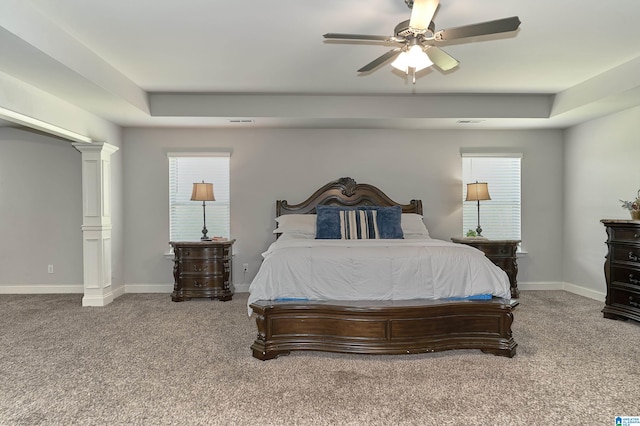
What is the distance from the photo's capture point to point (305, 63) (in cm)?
394

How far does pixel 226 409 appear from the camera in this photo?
2314 millimetres

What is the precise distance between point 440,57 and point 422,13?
658 millimetres

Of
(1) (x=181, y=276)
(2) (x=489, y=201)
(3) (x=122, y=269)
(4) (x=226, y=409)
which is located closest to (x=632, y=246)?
(2) (x=489, y=201)

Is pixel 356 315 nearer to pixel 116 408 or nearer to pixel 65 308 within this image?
pixel 116 408

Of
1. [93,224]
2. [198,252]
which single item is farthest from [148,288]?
[93,224]

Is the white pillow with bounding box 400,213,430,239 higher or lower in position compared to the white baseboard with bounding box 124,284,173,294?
higher

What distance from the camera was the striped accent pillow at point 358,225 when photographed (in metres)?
4.79

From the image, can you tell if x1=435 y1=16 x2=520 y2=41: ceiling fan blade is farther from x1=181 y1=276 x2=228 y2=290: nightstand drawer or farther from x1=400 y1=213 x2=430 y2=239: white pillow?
x1=181 y1=276 x2=228 y2=290: nightstand drawer

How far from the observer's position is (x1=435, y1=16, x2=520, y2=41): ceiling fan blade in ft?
7.50

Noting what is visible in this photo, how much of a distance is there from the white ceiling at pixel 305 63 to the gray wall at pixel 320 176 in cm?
32

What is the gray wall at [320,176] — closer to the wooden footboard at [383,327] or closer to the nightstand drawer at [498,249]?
the nightstand drawer at [498,249]

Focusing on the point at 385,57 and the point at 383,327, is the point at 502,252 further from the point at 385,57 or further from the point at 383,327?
the point at 385,57

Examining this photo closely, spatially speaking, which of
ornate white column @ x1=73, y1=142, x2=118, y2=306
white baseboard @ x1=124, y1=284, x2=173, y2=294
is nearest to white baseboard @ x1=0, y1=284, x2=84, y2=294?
white baseboard @ x1=124, y1=284, x2=173, y2=294

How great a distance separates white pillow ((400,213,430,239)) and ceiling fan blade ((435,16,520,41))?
2.82m
